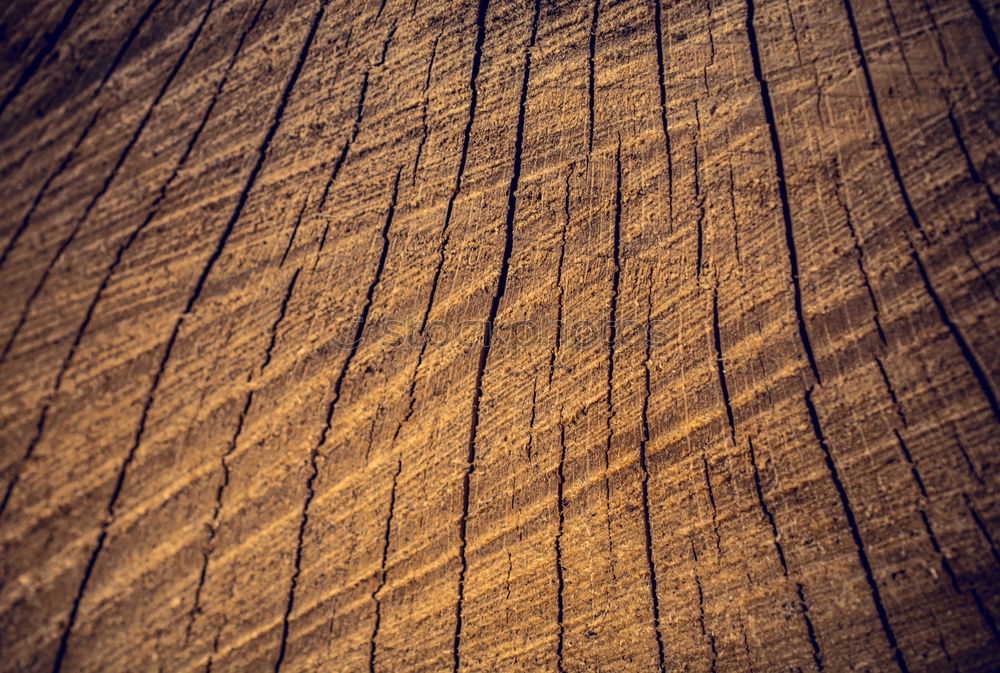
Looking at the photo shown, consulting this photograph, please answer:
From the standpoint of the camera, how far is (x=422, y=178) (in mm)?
1401

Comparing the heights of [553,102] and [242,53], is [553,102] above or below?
below

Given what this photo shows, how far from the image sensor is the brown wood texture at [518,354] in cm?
119

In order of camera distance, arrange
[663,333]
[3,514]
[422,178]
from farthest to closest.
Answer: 1. [422,178]
2. [663,333]
3. [3,514]

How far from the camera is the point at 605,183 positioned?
1377mm

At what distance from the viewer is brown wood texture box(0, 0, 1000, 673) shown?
1188 mm

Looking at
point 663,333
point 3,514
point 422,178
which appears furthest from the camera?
point 422,178

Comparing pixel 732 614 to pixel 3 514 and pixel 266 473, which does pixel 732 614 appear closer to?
pixel 266 473

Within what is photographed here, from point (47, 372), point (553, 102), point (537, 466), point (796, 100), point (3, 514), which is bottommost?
point (537, 466)

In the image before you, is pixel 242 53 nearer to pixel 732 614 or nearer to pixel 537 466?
pixel 537 466

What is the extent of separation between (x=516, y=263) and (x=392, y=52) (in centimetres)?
59

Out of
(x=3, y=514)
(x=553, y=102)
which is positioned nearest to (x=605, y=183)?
(x=553, y=102)

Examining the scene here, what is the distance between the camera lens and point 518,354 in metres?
1.32

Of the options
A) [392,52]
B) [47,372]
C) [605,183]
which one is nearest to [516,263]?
[605,183]

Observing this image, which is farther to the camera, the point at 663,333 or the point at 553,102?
the point at 553,102
